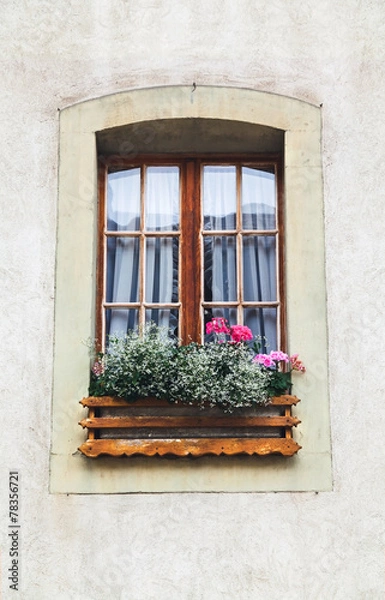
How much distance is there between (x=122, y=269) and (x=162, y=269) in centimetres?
27

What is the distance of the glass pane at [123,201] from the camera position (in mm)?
6586

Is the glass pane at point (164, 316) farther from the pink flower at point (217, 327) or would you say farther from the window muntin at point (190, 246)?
the pink flower at point (217, 327)

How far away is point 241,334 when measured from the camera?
19.6ft

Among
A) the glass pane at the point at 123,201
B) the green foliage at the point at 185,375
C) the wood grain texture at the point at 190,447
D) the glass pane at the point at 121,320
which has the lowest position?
the wood grain texture at the point at 190,447

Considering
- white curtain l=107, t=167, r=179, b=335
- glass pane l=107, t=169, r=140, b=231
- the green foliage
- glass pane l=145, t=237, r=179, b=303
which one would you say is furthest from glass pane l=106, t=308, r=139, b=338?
glass pane l=107, t=169, r=140, b=231

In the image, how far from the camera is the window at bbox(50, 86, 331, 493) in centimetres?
582

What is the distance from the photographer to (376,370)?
600 cm

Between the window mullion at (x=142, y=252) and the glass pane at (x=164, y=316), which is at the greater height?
the window mullion at (x=142, y=252)

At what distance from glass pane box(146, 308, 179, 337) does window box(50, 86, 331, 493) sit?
1.42 feet

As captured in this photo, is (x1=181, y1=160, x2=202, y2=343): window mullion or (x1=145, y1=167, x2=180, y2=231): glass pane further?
(x1=145, y1=167, x2=180, y2=231): glass pane

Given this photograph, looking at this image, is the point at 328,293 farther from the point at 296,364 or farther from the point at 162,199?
the point at 162,199

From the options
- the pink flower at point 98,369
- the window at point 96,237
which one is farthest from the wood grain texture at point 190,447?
the pink flower at point 98,369
